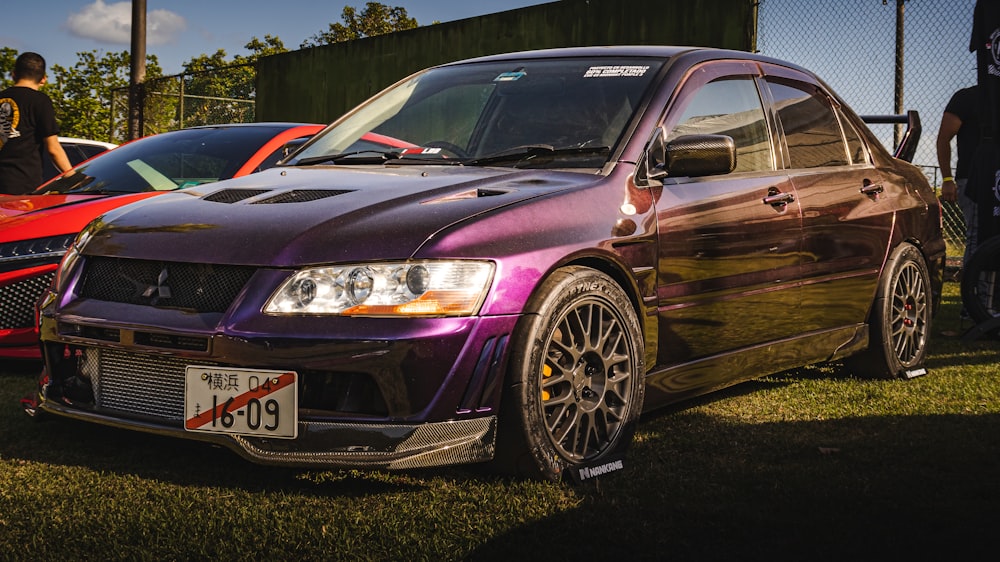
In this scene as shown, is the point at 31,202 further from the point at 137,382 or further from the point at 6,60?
the point at 6,60

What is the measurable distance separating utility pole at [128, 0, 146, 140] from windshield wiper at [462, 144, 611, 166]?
56.4 ft

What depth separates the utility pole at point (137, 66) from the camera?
20.2 metres

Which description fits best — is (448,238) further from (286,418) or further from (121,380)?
(121,380)

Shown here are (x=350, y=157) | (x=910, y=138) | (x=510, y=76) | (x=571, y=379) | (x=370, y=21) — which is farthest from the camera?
(x=370, y=21)

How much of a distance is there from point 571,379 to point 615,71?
1460mm

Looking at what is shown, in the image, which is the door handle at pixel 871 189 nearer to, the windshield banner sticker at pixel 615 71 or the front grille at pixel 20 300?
the windshield banner sticker at pixel 615 71

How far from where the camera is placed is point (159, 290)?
3.60 metres

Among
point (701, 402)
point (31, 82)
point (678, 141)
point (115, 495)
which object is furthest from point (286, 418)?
point (31, 82)

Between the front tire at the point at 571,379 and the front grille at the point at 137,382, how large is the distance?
1001 millimetres

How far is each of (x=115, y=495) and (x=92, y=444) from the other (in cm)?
74

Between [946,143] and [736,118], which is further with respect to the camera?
[946,143]

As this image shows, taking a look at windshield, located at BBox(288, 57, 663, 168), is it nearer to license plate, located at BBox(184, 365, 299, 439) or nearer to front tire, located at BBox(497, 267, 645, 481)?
front tire, located at BBox(497, 267, 645, 481)

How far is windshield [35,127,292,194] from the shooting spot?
266 inches

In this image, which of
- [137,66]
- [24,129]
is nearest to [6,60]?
[137,66]
